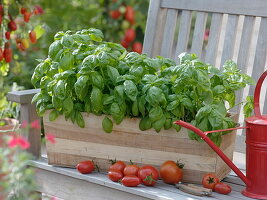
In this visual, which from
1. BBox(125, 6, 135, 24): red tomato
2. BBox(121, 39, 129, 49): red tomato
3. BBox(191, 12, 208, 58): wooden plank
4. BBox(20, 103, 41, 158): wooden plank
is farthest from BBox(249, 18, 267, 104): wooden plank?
BBox(125, 6, 135, 24): red tomato

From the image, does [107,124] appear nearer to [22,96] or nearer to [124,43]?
[22,96]

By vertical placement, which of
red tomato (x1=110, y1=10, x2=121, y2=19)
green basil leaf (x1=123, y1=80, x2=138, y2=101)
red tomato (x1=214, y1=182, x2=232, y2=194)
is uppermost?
red tomato (x1=110, y1=10, x2=121, y2=19)

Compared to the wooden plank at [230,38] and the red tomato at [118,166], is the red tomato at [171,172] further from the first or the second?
the wooden plank at [230,38]

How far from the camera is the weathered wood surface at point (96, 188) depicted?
195 centimetres

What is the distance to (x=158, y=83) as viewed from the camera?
2.02 metres

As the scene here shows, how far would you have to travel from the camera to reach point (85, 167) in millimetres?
2117

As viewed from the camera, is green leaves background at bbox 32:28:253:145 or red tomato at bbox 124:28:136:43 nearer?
green leaves background at bbox 32:28:253:145

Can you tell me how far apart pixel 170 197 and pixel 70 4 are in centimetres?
347

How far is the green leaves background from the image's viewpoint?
1.98 metres

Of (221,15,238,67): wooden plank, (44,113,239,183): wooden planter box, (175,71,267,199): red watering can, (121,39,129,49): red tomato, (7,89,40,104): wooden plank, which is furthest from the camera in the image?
(121,39,129,49): red tomato

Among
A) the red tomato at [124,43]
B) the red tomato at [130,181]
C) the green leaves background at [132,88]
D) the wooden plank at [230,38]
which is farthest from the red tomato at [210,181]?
the red tomato at [124,43]

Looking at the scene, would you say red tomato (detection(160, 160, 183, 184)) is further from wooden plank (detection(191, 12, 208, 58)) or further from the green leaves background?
wooden plank (detection(191, 12, 208, 58))

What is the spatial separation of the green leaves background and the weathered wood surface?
19 centimetres

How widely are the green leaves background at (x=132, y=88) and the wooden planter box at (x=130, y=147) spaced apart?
0.12 feet
